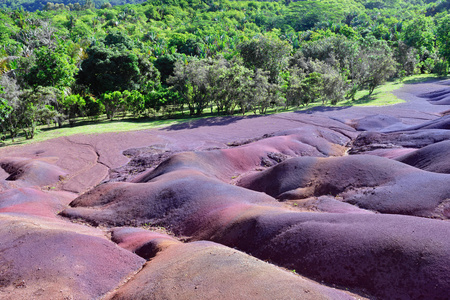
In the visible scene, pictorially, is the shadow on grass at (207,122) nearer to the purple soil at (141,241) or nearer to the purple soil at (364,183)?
the purple soil at (364,183)

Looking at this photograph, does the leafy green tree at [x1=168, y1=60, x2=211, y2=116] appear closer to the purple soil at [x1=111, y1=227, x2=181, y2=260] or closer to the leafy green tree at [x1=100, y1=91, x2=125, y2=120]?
the leafy green tree at [x1=100, y1=91, x2=125, y2=120]

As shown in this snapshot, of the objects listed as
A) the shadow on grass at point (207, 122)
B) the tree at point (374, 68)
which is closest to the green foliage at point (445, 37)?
the tree at point (374, 68)

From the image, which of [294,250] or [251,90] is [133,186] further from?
[251,90]

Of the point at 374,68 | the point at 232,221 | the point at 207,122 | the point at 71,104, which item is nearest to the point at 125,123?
the point at 71,104

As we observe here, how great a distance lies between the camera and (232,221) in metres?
12.2

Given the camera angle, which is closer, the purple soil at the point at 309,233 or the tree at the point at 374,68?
the purple soil at the point at 309,233

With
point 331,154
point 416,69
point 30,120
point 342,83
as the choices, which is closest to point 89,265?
point 331,154

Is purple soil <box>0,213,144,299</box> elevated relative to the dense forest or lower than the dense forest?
lower

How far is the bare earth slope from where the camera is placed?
815cm

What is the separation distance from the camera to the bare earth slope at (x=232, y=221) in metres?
8.15

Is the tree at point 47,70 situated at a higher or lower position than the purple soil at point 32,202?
higher

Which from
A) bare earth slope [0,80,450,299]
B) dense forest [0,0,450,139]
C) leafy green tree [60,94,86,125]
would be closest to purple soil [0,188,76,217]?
bare earth slope [0,80,450,299]

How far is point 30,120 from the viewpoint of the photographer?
29.6 meters

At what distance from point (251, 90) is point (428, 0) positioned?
193893mm
